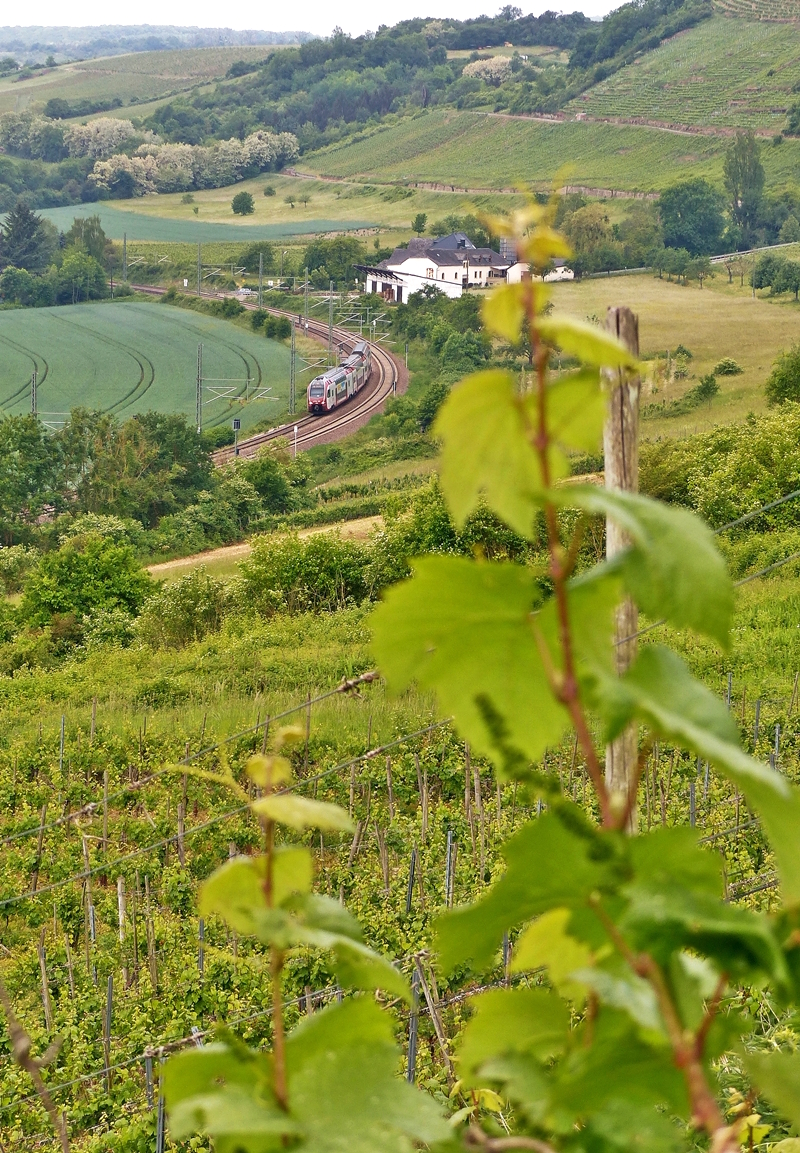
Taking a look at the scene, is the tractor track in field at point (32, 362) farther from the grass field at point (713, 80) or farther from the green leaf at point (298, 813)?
the green leaf at point (298, 813)

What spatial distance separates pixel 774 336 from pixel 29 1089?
40.6 m

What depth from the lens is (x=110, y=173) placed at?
288ft

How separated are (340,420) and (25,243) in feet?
120

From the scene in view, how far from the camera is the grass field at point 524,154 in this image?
238ft

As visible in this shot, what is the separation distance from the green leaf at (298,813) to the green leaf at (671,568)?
147 mm

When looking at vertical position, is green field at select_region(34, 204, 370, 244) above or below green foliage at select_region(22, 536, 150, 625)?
above

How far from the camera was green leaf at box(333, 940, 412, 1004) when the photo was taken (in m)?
0.56

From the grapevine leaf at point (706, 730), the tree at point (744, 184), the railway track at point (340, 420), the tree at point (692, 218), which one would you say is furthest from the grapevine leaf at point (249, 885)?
the tree at point (744, 184)

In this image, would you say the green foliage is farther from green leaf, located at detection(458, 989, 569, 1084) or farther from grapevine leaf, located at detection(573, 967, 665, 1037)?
grapevine leaf, located at detection(573, 967, 665, 1037)

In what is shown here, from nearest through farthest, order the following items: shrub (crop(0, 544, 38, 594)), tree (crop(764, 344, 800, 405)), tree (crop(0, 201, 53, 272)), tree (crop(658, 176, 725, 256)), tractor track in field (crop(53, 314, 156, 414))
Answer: tree (crop(764, 344, 800, 405)) < shrub (crop(0, 544, 38, 594)) < tractor track in field (crop(53, 314, 156, 414)) < tree (crop(658, 176, 725, 256)) < tree (crop(0, 201, 53, 272))

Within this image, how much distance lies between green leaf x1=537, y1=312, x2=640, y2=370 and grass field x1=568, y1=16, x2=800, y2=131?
272ft

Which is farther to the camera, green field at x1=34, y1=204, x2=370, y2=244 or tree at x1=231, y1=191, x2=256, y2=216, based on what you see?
tree at x1=231, y1=191, x2=256, y2=216

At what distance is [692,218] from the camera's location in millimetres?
63469

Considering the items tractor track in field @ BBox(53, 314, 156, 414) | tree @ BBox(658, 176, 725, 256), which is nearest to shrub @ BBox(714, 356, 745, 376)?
tractor track in field @ BBox(53, 314, 156, 414)
